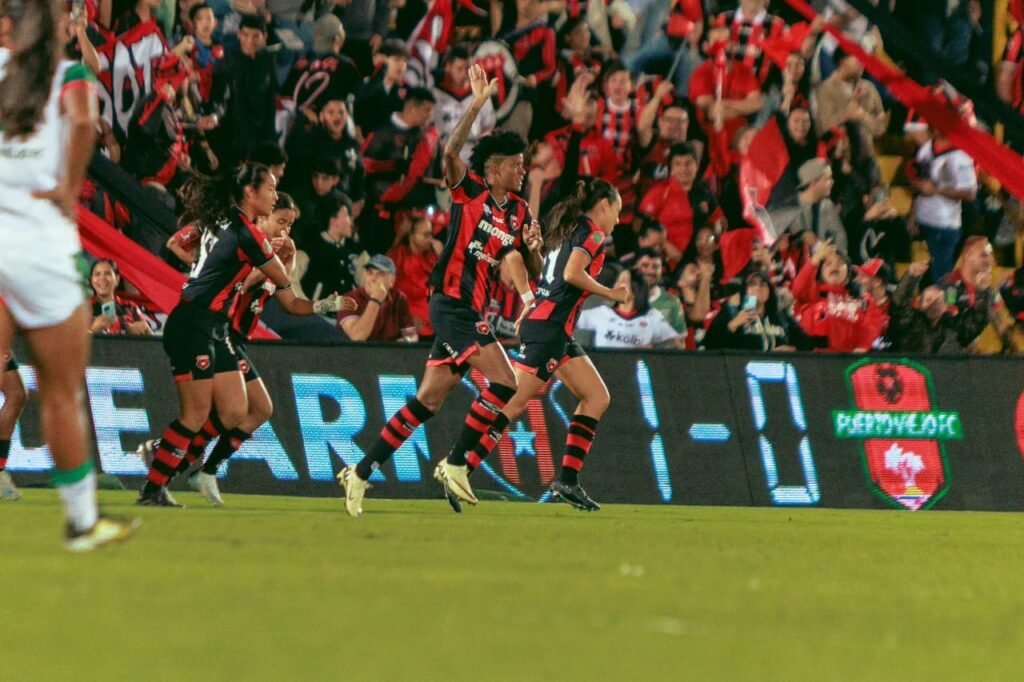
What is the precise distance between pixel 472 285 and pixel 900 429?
4.83 m

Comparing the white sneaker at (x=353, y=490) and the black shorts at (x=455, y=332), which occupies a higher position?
the black shorts at (x=455, y=332)

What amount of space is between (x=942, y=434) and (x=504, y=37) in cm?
535

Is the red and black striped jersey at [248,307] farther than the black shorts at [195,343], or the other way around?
Result: the red and black striped jersey at [248,307]

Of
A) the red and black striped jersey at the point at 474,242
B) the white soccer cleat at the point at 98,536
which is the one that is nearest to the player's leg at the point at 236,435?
the red and black striped jersey at the point at 474,242

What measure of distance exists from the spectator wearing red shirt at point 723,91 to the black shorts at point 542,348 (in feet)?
17.4

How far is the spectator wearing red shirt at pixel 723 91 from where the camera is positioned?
17.6 m

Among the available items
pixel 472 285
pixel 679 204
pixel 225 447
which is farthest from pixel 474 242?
pixel 679 204

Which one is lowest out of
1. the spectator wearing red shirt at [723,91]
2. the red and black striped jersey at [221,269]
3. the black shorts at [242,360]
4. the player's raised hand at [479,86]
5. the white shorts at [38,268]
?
the black shorts at [242,360]

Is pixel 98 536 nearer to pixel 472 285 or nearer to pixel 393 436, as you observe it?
pixel 393 436

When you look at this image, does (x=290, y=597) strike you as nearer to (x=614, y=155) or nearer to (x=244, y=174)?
(x=244, y=174)

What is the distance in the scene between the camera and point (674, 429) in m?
14.9

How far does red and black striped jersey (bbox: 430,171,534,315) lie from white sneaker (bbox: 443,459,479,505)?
1.05 meters

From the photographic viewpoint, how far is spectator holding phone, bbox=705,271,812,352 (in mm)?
16094

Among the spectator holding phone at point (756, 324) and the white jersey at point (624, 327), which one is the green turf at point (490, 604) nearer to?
the white jersey at point (624, 327)
